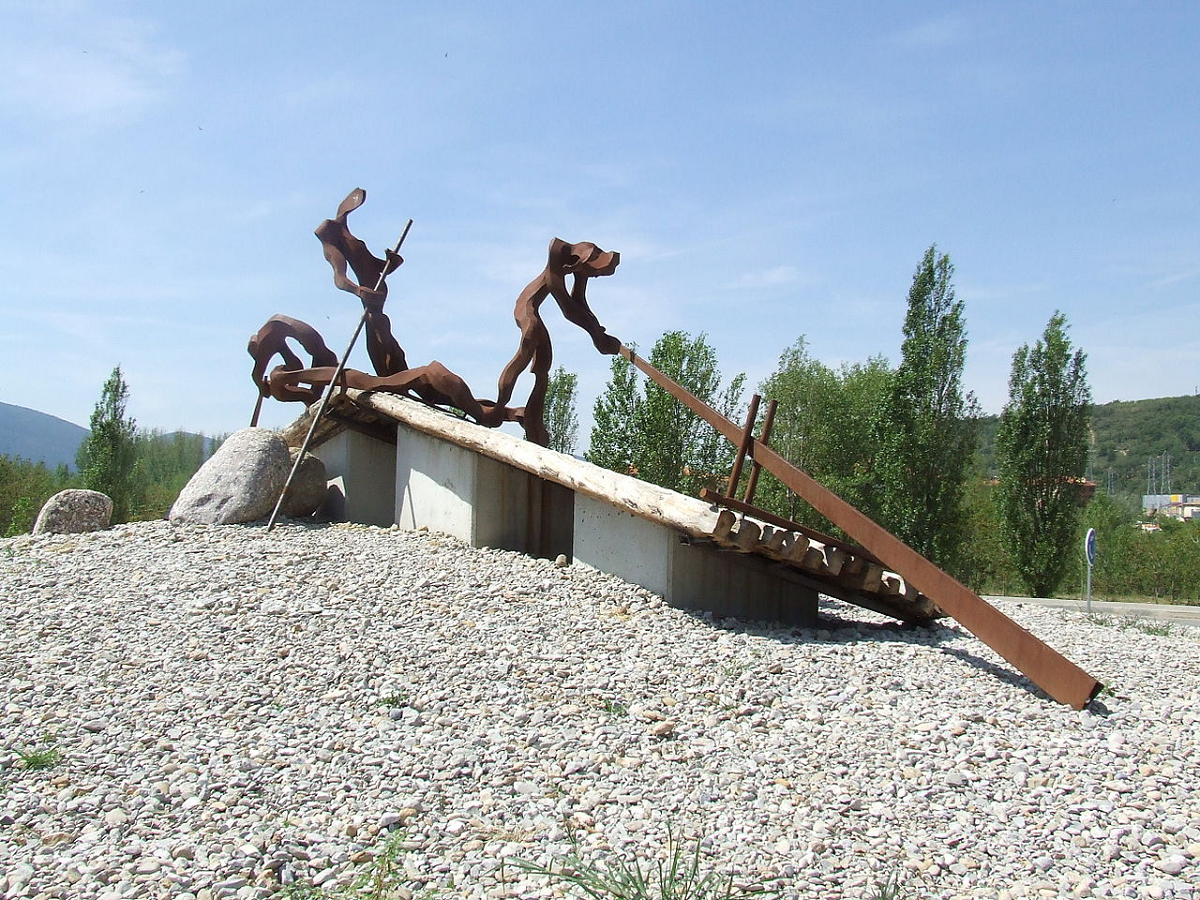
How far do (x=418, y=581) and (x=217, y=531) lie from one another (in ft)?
9.56

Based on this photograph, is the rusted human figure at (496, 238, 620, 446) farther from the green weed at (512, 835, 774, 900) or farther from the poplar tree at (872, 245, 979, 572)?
the poplar tree at (872, 245, 979, 572)

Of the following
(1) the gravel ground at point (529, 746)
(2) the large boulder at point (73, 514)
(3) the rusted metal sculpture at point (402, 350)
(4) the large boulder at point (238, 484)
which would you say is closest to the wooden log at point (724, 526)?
(1) the gravel ground at point (529, 746)

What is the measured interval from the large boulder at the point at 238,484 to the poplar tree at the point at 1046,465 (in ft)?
45.5

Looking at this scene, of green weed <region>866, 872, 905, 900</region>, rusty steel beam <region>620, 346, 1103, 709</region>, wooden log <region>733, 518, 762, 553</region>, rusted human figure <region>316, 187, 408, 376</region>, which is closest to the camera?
green weed <region>866, 872, 905, 900</region>

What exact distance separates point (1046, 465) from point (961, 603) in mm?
13394

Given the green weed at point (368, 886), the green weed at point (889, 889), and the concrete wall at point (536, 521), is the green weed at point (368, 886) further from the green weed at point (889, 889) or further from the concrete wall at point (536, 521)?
the concrete wall at point (536, 521)

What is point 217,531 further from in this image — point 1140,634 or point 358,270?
point 1140,634

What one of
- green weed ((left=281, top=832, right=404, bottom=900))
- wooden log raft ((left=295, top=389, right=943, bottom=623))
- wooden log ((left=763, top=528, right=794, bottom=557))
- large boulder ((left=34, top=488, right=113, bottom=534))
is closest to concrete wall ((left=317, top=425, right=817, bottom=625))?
wooden log raft ((left=295, top=389, right=943, bottom=623))

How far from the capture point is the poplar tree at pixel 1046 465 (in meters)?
16.9

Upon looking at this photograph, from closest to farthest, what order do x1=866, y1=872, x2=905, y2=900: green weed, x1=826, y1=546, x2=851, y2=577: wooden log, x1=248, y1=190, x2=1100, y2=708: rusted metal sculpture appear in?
x1=866, y1=872, x2=905, y2=900: green weed, x1=248, y1=190, x2=1100, y2=708: rusted metal sculpture, x1=826, y1=546, x2=851, y2=577: wooden log

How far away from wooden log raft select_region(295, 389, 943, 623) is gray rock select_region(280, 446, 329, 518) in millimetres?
2073

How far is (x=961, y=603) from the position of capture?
5293 millimetres

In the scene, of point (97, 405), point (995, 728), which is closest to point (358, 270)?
point (995, 728)

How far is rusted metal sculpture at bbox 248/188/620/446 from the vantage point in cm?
811
